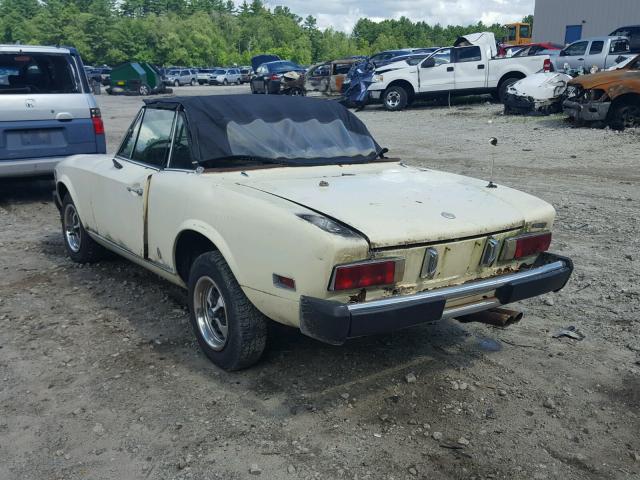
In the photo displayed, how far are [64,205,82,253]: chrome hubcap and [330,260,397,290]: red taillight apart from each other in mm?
3467

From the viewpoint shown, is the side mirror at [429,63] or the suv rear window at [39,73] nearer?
the suv rear window at [39,73]

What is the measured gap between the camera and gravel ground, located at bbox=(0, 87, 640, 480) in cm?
280

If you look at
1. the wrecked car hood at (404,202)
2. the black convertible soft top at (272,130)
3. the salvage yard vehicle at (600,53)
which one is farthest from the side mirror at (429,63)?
the wrecked car hood at (404,202)

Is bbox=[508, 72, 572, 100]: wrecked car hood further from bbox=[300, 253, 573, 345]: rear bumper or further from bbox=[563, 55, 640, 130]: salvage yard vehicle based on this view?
bbox=[300, 253, 573, 345]: rear bumper

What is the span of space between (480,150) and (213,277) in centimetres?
972

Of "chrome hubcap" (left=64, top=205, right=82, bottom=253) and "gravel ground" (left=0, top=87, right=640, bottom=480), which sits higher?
"chrome hubcap" (left=64, top=205, right=82, bottom=253)

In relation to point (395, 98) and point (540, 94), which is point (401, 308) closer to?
point (540, 94)

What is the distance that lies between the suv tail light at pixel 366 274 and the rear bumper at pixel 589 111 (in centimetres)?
1160

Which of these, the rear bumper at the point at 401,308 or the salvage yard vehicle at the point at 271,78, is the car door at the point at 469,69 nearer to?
the salvage yard vehicle at the point at 271,78

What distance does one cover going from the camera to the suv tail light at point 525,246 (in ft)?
11.1

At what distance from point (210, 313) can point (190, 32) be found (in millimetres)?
85374

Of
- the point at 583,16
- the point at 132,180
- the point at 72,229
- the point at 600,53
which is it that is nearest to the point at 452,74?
the point at 600,53

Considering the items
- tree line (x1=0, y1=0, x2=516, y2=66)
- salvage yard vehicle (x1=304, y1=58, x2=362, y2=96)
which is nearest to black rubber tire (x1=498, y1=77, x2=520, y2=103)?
salvage yard vehicle (x1=304, y1=58, x2=362, y2=96)

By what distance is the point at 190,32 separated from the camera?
82750 millimetres
